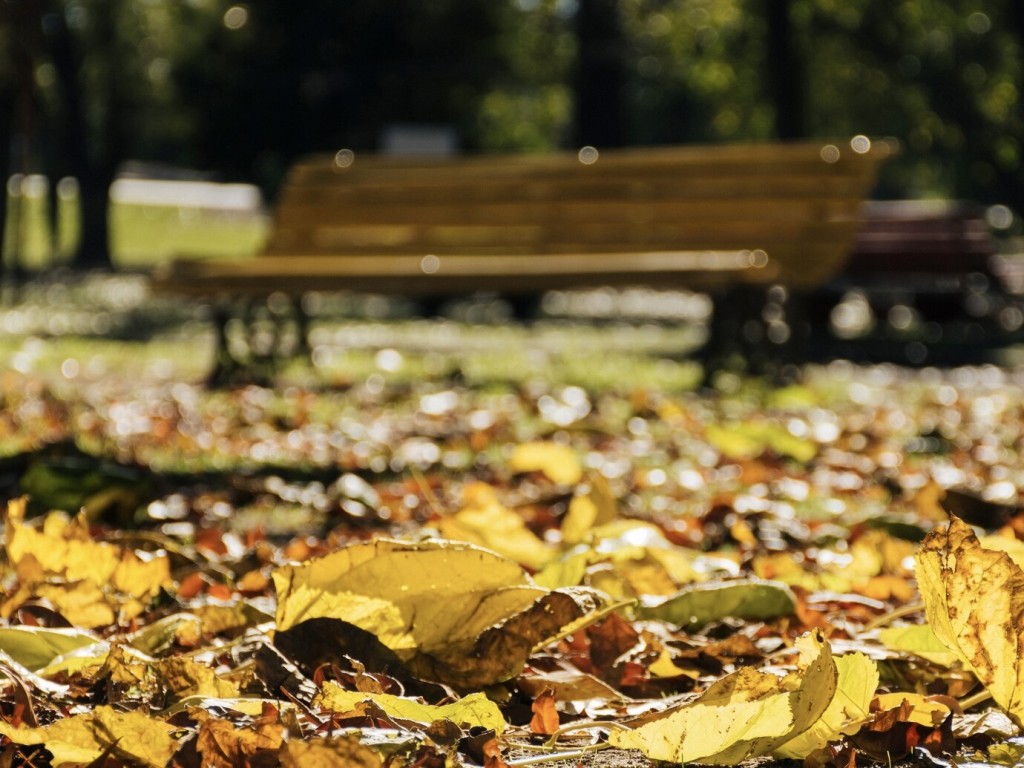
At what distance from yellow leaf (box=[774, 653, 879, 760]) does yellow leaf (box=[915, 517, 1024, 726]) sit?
11cm

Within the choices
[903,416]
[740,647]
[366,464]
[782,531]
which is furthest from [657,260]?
[740,647]

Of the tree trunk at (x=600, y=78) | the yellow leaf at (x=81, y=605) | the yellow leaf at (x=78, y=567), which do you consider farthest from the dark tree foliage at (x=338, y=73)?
the yellow leaf at (x=81, y=605)

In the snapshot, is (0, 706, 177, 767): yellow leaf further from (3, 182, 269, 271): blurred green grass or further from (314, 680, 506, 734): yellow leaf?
(3, 182, 269, 271): blurred green grass

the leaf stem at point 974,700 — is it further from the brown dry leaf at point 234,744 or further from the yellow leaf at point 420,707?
the brown dry leaf at point 234,744

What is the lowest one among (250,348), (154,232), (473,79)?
(154,232)

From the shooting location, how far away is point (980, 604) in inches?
74.2

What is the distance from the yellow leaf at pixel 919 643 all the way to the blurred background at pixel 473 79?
41.7ft

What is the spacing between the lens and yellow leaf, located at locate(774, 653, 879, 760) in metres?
1.88

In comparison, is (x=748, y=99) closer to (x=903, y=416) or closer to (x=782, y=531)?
(x=903, y=416)

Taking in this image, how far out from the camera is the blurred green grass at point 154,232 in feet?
87.7

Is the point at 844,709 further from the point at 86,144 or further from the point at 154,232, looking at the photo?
the point at 154,232

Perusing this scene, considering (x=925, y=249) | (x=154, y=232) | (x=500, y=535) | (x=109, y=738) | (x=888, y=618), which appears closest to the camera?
(x=109, y=738)

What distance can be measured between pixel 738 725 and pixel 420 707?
395 millimetres

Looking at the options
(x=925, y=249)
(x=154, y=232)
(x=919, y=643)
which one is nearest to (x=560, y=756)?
(x=919, y=643)
